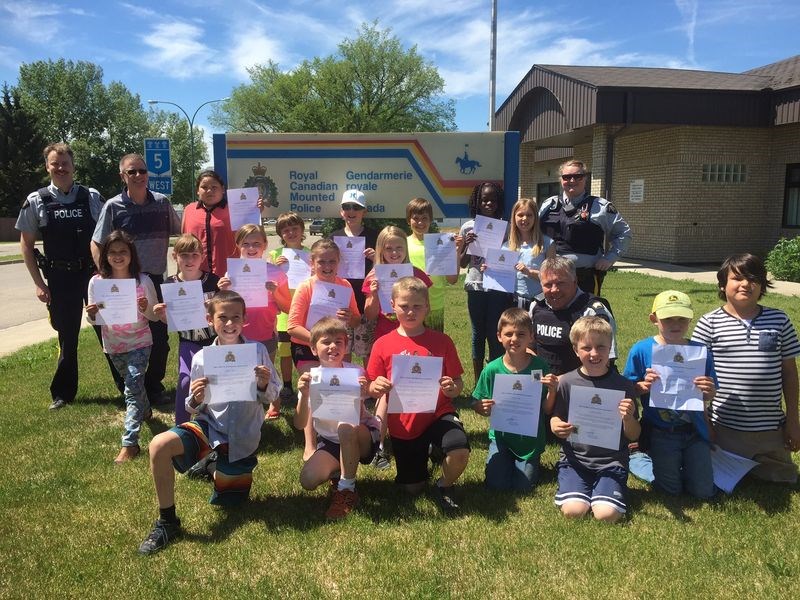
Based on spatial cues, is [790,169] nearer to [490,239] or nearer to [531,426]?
[490,239]

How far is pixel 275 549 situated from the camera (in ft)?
10.9

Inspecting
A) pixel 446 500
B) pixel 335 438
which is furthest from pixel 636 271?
pixel 335 438

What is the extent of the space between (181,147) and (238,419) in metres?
68.1

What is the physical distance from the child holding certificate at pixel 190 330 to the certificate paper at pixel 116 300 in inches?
9.8

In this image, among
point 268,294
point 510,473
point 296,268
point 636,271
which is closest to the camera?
point 510,473

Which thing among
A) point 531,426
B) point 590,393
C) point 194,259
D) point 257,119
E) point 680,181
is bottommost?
point 531,426

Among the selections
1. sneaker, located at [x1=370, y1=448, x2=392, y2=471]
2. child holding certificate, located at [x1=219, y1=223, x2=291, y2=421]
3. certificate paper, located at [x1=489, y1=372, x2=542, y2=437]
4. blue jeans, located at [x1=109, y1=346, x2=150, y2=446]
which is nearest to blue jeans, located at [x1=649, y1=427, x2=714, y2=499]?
certificate paper, located at [x1=489, y1=372, x2=542, y2=437]

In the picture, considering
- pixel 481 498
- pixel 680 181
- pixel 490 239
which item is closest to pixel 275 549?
pixel 481 498

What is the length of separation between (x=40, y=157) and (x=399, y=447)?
47990mm

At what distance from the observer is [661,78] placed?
65.3ft

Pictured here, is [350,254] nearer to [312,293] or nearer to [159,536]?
[312,293]

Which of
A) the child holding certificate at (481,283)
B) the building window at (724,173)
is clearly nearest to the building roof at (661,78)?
the building window at (724,173)

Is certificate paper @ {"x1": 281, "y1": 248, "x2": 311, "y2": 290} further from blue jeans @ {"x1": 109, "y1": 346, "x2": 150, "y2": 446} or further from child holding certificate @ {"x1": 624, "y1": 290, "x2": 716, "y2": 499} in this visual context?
child holding certificate @ {"x1": 624, "y1": 290, "x2": 716, "y2": 499}

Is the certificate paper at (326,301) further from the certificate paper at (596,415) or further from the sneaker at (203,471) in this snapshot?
the certificate paper at (596,415)
